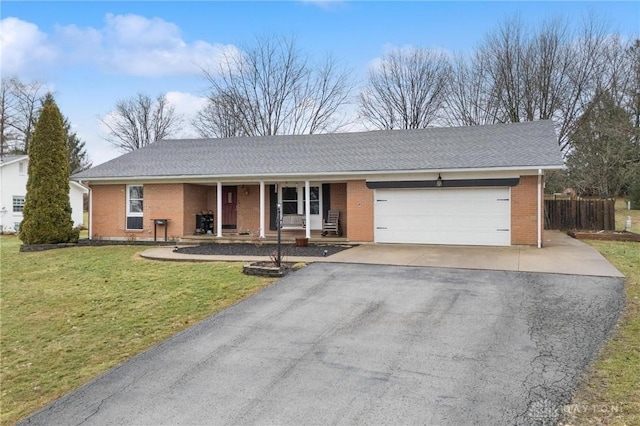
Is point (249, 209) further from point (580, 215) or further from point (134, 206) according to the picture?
point (580, 215)

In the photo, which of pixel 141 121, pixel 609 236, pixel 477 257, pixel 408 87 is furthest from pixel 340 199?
pixel 141 121

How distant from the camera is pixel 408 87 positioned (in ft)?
103

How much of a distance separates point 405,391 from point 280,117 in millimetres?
32328

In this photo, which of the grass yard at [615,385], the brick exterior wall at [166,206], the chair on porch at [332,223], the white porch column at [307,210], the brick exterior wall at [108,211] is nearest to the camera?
the grass yard at [615,385]

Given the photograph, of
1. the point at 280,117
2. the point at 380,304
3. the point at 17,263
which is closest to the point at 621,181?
the point at 280,117

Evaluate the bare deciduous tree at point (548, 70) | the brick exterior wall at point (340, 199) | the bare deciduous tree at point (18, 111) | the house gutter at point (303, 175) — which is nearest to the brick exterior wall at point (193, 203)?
the house gutter at point (303, 175)

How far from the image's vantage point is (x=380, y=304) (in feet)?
23.2

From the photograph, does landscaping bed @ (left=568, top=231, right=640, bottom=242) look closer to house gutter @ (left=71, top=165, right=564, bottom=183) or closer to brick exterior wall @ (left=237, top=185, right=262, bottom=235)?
house gutter @ (left=71, top=165, right=564, bottom=183)

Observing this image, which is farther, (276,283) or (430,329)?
(276,283)

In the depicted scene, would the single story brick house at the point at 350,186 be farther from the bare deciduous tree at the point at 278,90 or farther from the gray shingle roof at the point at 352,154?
the bare deciduous tree at the point at 278,90

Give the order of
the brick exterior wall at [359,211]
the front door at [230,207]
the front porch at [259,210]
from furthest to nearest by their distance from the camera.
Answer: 1. the front door at [230,207]
2. the front porch at [259,210]
3. the brick exterior wall at [359,211]

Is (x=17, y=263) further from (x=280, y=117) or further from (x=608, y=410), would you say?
(x=280, y=117)

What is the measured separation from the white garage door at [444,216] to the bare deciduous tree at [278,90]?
2068 centimetres

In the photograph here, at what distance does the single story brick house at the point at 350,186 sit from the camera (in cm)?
1343
